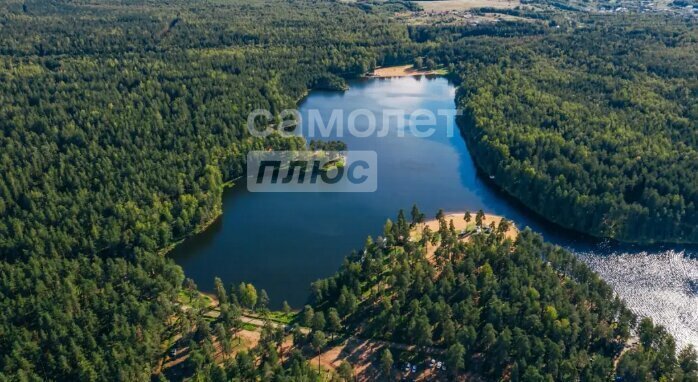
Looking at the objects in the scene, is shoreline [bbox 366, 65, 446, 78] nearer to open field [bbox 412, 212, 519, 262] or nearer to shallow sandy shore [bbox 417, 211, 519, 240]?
open field [bbox 412, 212, 519, 262]

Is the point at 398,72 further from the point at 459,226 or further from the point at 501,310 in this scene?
the point at 501,310

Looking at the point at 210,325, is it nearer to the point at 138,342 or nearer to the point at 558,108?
the point at 138,342

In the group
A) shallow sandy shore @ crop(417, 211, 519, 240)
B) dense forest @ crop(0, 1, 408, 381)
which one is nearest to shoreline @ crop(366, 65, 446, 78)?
dense forest @ crop(0, 1, 408, 381)

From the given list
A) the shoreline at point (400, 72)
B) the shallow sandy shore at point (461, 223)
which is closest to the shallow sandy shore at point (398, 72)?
the shoreline at point (400, 72)

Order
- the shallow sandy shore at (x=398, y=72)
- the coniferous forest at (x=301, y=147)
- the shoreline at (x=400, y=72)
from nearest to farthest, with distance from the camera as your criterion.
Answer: the coniferous forest at (x=301, y=147) → the shoreline at (x=400, y=72) → the shallow sandy shore at (x=398, y=72)

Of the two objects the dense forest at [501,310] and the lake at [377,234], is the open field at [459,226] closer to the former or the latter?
the dense forest at [501,310]

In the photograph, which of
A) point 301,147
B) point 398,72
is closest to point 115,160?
point 301,147

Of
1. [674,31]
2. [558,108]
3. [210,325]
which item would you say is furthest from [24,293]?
[674,31]
